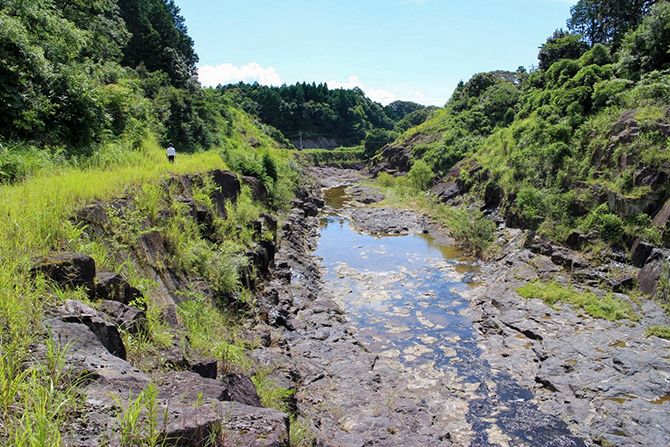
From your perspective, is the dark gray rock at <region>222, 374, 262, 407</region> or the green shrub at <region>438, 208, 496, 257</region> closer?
the dark gray rock at <region>222, 374, 262, 407</region>

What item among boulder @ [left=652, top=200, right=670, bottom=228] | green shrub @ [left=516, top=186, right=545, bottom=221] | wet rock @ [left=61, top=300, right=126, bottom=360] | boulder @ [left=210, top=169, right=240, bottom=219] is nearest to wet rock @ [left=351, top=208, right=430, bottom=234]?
green shrub @ [left=516, top=186, right=545, bottom=221]

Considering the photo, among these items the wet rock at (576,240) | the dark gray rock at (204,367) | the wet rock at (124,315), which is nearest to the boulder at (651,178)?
the wet rock at (576,240)

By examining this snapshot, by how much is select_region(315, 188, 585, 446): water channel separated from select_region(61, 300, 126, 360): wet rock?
8.15m

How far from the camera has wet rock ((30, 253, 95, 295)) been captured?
486cm

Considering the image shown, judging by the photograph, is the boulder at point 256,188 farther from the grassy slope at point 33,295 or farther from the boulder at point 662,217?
the boulder at point 662,217

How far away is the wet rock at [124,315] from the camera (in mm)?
5262

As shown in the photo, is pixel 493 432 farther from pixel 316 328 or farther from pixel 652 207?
pixel 652 207

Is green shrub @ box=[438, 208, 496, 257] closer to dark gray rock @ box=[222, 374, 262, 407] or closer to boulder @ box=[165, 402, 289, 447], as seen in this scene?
dark gray rock @ box=[222, 374, 262, 407]

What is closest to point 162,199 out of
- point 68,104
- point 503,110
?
point 68,104

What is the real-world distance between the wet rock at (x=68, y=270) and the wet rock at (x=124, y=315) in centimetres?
35

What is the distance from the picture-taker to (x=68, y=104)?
12.2 metres

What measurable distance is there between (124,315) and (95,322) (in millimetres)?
918

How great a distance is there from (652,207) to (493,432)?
1302cm

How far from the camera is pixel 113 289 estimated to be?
5730 millimetres
